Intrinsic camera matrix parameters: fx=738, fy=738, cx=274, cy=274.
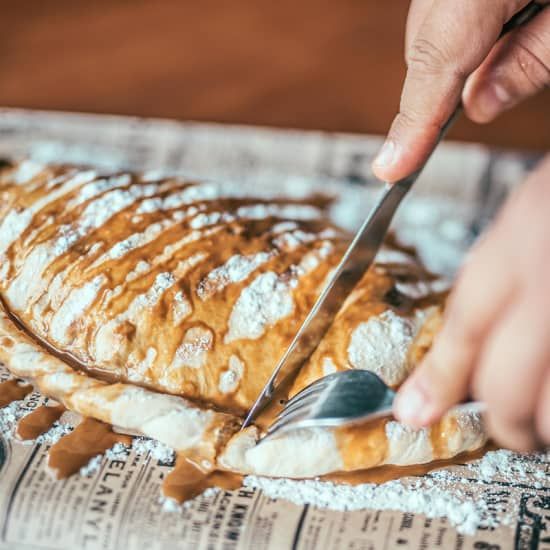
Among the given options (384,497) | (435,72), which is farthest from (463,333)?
(435,72)

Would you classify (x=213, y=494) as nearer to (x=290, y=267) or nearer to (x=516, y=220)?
(x=290, y=267)

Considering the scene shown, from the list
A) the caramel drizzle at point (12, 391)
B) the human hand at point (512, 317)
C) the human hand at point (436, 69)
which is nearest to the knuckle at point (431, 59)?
the human hand at point (436, 69)

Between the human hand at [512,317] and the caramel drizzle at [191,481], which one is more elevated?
the human hand at [512,317]

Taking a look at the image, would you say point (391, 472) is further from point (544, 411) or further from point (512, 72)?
point (512, 72)

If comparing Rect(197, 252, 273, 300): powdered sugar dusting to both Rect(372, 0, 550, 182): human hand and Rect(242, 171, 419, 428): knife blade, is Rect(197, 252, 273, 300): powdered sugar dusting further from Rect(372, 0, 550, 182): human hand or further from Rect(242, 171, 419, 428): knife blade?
Rect(372, 0, 550, 182): human hand

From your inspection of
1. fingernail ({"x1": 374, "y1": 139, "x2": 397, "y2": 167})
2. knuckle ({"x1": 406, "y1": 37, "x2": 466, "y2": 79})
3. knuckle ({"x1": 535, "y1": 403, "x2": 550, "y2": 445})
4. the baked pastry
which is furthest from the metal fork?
knuckle ({"x1": 406, "y1": 37, "x2": 466, "y2": 79})

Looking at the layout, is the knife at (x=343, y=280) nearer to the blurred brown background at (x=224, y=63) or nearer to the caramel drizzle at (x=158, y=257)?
the caramel drizzle at (x=158, y=257)

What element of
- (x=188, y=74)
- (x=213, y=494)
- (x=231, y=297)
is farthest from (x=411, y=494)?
(x=188, y=74)
